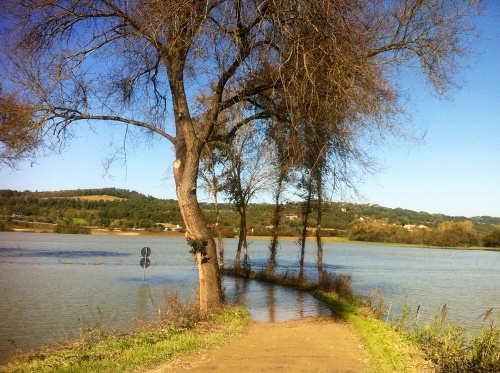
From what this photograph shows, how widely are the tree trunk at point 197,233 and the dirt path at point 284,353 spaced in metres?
1.28

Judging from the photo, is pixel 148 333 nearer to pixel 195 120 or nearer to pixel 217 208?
pixel 195 120

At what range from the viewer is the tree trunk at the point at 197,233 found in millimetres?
12156

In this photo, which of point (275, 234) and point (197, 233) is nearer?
point (197, 233)

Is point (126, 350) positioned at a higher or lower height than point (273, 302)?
higher

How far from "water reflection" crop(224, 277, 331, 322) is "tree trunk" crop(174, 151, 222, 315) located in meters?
1.89

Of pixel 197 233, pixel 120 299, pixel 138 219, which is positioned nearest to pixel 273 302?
pixel 120 299

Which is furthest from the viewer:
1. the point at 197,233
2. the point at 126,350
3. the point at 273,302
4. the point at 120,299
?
the point at 120,299

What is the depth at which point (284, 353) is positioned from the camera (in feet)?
28.2

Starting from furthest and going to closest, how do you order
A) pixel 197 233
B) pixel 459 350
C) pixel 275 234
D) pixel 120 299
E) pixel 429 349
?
A: 1. pixel 275 234
2. pixel 120 299
3. pixel 197 233
4. pixel 429 349
5. pixel 459 350

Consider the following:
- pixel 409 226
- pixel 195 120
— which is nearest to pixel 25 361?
pixel 195 120

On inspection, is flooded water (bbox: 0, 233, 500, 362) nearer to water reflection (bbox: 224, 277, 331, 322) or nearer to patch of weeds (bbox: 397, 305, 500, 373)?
water reflection (bbox: 224, 277, 331, 322)

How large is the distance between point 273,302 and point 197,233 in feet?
22.7

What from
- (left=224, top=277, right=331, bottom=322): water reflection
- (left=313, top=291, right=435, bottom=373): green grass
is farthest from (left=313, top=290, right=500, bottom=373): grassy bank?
(left=224, top=277, right=331, bottom=322): water reflection

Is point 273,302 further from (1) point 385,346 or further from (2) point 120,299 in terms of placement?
(1) point 385,346
